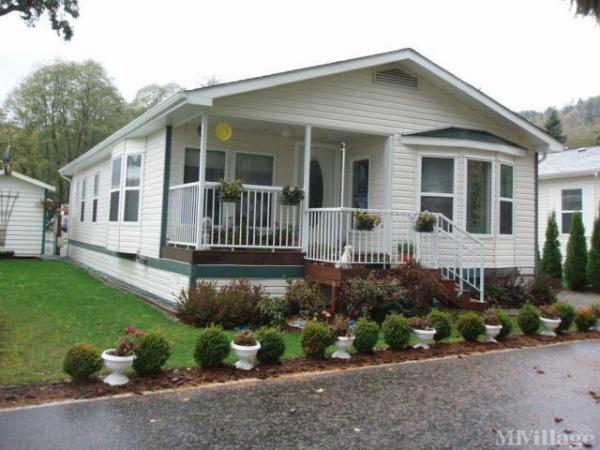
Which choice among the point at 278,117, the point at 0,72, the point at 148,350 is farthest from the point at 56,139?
the point at 148,350

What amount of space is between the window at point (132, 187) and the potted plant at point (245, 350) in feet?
22.5

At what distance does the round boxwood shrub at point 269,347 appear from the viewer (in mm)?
5703

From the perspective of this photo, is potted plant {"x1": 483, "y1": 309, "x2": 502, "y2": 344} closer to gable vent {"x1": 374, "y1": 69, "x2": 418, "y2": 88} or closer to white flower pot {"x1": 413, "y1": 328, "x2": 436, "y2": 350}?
white flower pot {"x1": 413, "y1": 328, "x2": 436, "y2": 350}

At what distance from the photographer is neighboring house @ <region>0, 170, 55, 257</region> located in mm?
18141

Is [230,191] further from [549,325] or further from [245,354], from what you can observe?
[549,325]

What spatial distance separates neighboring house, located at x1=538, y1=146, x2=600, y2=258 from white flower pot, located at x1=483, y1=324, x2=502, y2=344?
10429 mm

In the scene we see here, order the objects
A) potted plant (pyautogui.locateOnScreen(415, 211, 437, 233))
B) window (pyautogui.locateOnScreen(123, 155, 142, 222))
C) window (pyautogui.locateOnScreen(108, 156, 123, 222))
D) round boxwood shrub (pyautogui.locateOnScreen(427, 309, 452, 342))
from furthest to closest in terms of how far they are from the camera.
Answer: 1. window (pyautogui.locateOnScreen(108, 156, 123, 222))
2. window (pyautogui.locateOnScreen(123, 155, 142, 222))
3. potted plant (pyautogui.locateOnScreen(415, 211, 437, 233))
4. round boxwood shrub (pyautogui.locateOnScreen(427, 309, 452, 342))

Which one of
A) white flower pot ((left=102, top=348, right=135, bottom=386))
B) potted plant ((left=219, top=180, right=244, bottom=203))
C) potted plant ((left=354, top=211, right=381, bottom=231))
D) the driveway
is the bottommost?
the driveway

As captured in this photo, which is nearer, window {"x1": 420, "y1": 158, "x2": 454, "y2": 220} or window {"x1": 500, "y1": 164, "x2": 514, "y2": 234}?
window {"x1": 420, "y1": 158, "x2": 454, "y2": 220}

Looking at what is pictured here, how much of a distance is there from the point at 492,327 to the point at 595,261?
Result: 30.1 feet

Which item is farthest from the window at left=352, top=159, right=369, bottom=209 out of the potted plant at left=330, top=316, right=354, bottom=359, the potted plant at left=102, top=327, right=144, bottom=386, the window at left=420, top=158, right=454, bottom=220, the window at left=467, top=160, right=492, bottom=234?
the potted plant at left=102, top=327, right=144, bottom=386

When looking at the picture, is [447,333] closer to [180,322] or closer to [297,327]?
[297,327]

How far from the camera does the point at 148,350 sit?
5.07m

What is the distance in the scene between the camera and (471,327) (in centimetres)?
716
